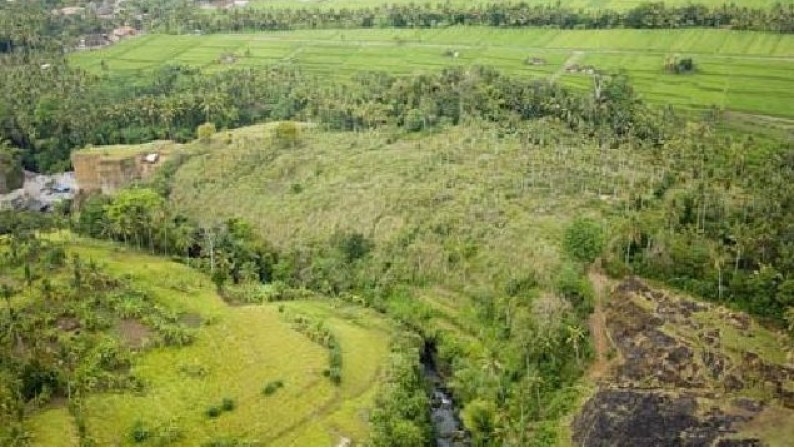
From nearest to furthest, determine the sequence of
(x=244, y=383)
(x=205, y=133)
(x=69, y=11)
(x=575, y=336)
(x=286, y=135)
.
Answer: (x=575, y=336) < (x=244, y=383) < (x=286, y=135) < (x=205, y=133) < (x=69, y=11)

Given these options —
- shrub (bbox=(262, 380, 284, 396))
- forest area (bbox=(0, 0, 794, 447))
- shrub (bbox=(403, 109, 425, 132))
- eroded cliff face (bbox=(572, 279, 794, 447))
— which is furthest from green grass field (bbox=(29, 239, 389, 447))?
shrub (bbox=(403, 109, 425, 132))

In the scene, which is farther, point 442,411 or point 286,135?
point 286,135

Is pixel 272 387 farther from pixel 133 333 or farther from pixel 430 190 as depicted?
pixel 430 190

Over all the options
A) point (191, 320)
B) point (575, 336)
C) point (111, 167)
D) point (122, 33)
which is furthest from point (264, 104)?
point (575, 336)

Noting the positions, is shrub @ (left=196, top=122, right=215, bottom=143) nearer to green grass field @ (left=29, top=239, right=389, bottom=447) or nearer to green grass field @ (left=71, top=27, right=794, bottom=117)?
green grass field @ (left=71, top=27, right=794, bottom=117)

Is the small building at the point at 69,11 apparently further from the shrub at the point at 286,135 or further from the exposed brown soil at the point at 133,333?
the exposed brown soil at the point at 133,333

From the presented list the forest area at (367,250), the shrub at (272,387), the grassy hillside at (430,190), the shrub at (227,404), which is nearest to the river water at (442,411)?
the forest area at (367,250)
